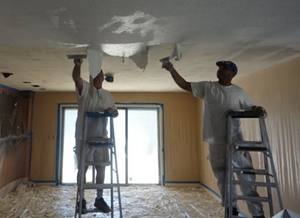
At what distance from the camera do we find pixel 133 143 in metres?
5.41

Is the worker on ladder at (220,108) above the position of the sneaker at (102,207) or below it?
above

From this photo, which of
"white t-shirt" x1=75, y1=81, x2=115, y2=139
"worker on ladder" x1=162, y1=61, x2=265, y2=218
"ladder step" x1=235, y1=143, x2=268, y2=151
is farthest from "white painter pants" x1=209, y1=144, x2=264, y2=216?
"white t-shirt" x1=75, y1=81, x2=115, y2=139

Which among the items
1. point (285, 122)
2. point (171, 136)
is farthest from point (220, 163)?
point (171, 136)

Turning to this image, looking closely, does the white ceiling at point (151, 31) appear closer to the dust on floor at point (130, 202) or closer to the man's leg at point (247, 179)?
the man's leg at point (247, 179)

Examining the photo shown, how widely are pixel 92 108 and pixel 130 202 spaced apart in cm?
213

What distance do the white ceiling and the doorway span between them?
2.53 metres

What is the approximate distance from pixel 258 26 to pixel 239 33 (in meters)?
0.17

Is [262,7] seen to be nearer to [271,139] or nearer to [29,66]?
[271,139]

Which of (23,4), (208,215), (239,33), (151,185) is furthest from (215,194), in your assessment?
(23,4)

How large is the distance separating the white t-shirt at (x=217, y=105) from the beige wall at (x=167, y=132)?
3.16 meters

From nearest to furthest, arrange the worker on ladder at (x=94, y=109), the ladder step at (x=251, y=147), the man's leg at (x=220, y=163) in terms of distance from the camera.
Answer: the ladder step at (x=251, y=147) < the man's leg at (x=220, y=163) < the worker on ladder at (x=94, y=109)

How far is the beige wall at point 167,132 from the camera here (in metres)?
5.22

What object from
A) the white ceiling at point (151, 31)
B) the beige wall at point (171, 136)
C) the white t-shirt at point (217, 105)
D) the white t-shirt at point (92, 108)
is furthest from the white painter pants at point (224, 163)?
the beige wall at point (171, 136)

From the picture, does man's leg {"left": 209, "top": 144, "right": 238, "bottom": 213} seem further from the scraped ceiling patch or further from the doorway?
the doorway
